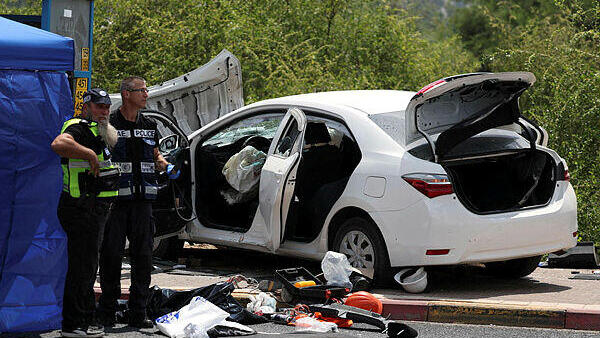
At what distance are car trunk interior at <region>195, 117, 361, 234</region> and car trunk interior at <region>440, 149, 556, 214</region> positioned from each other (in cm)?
100

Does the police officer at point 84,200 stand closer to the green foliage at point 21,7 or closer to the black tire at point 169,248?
the black tire at point 169,248

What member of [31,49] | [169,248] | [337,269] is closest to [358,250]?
[337,269]

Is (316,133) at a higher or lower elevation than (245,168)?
higher

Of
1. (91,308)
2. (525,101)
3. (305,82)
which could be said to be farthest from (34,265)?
(525,101)

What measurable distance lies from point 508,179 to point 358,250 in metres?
1.54

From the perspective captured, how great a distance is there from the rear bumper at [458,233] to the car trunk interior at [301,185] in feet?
2.56

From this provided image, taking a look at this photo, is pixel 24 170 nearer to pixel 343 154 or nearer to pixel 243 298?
pixel 243 298

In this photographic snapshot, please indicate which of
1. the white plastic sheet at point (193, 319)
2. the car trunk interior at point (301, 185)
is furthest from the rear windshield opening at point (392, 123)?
the white plastic sheet at point (193, 319)

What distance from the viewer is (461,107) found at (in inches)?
344

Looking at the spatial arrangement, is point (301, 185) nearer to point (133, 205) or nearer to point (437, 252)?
point (437, 252)

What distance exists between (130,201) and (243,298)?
1.41 metres

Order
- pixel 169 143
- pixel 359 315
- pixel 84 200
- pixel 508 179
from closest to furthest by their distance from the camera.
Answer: pixel 84 200 < pixel 359 315 < pixel 508 179 < pixel 169 143

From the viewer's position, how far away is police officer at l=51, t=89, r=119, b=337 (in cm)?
673

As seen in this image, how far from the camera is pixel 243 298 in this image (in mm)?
8117
